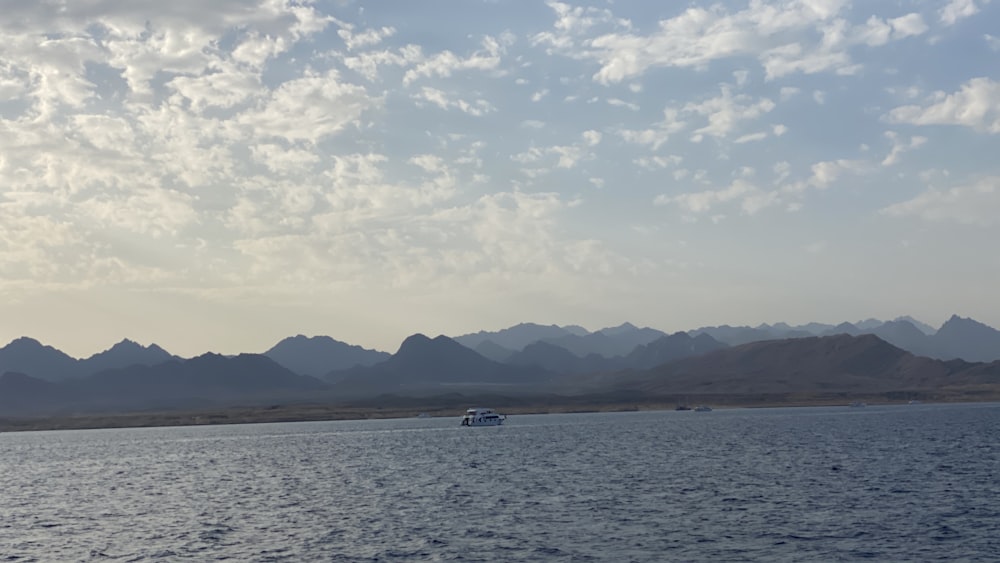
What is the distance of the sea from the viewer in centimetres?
6306

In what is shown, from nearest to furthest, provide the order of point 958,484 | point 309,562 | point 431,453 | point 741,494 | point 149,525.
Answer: point 309,562 → point 149,525 → point 741,494 → point 958,484 → point 431,453

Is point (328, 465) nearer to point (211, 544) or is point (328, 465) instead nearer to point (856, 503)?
point (211, 544)

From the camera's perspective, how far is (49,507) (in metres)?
94.8

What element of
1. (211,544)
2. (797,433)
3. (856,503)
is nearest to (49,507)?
(211,544)

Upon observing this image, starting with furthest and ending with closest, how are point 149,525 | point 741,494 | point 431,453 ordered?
point 431,453
point 741,494
point 149,525

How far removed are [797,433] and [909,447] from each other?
4634cm

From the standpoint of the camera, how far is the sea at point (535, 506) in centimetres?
6306

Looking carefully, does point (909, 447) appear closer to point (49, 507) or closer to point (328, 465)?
point (328, 465)

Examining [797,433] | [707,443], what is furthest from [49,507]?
[797,433]

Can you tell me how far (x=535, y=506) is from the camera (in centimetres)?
8225

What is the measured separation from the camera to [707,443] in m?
162

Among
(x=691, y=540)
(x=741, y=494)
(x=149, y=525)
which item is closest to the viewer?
(x=691, y=540)

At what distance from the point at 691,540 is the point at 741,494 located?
24918 mm

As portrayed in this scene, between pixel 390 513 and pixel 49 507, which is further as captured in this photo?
pixel 49 507
